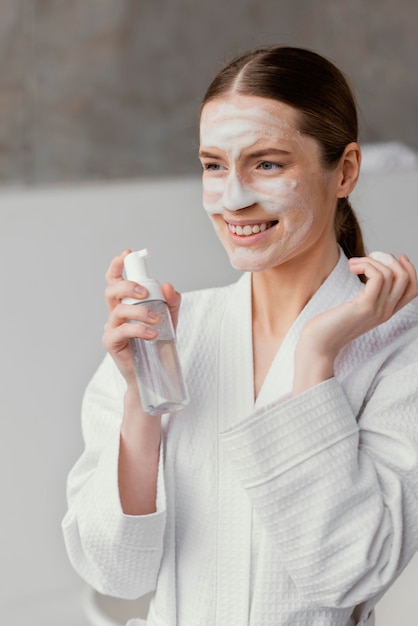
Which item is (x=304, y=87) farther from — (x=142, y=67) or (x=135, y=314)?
(x=142, y=67)

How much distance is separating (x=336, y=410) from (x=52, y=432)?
0.97 meters

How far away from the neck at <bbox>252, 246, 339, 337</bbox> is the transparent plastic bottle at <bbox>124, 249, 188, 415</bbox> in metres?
0.15

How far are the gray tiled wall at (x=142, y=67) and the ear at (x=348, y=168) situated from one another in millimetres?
1502

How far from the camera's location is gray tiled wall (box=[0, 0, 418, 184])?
8.29 feet

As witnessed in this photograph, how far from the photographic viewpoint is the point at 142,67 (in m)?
2.67

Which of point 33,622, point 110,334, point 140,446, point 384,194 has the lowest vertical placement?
point 33,622

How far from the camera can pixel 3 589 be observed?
176 cm

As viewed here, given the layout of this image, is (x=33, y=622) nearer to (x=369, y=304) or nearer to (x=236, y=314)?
(x=236, y=314)

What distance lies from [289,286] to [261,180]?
0.13 m

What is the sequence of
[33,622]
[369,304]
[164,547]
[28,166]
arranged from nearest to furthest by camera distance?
[369,304]
[164,547]
[33,622]
[28,166]

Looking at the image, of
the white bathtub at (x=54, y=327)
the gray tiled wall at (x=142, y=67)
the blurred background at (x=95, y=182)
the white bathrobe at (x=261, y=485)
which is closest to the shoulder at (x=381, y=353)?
the white bathrobe at (x=261, y=485)

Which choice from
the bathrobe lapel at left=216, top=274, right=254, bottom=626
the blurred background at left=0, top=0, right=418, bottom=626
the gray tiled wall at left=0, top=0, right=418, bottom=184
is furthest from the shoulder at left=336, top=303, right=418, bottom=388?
the gray tiled wall at left=0, top=0, right=418, bottom=184

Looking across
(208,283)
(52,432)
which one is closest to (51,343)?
(52,432)

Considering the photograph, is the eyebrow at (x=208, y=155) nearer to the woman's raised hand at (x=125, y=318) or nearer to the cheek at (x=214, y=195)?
the cheek at (x=214, y=195)
